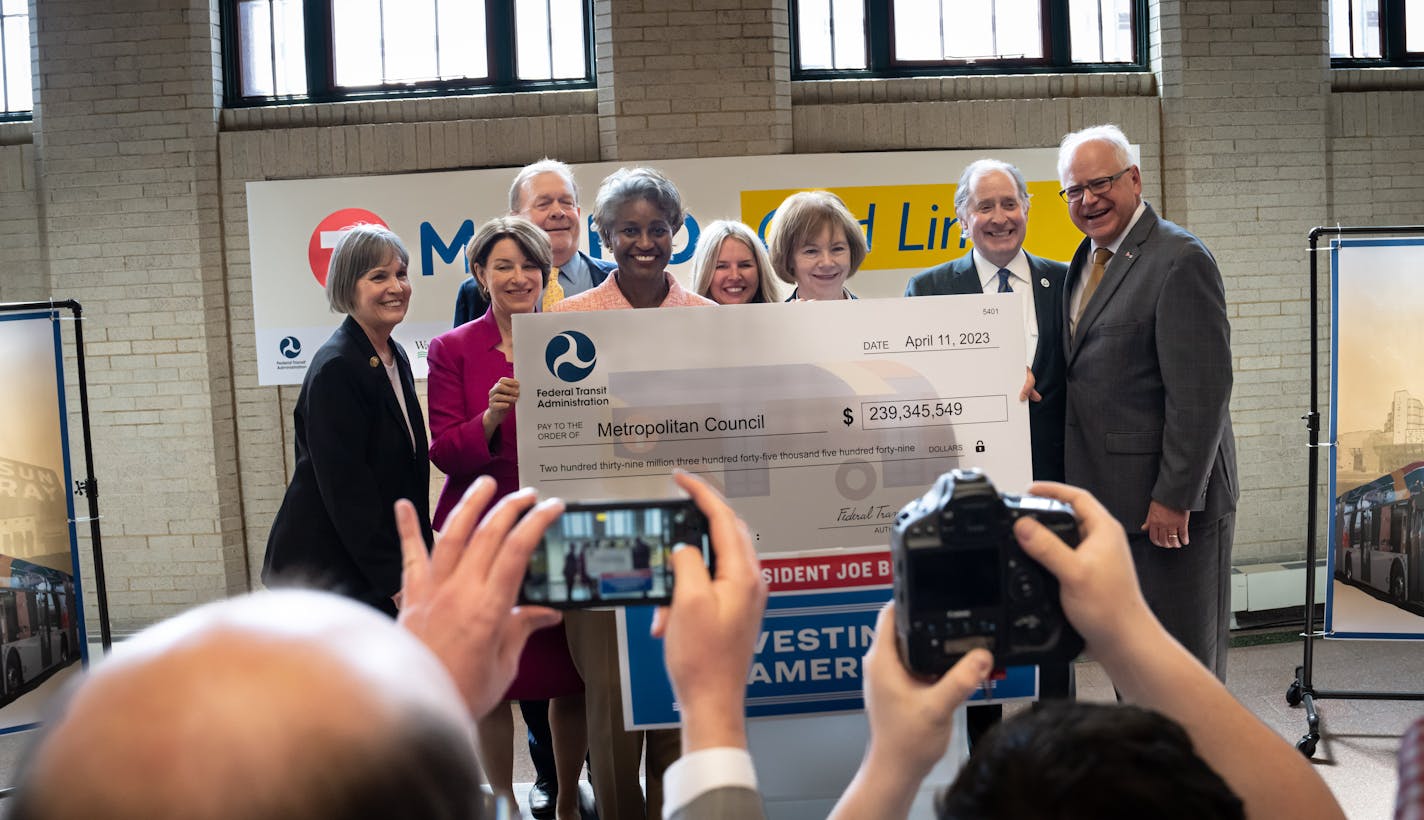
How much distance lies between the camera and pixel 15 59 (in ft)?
23.2

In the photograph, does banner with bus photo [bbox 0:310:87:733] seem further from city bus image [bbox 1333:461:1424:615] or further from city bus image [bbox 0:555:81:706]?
city bus image [bbox 1333:461:1424:615]

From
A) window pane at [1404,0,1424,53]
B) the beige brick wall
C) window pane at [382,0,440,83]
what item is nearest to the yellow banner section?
the beige brick wall

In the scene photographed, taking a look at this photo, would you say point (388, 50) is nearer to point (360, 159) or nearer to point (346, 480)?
point (360, 159)

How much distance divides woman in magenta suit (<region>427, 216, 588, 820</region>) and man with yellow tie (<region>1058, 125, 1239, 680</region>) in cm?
164

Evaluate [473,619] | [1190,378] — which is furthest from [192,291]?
[473,619]

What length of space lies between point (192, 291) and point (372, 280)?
153 inches

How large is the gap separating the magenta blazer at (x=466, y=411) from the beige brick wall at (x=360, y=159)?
3463mm

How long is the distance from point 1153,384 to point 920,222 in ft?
11.1

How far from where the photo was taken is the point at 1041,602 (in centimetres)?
107

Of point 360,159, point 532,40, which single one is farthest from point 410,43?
point 360,159

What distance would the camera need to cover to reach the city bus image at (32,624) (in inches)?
170

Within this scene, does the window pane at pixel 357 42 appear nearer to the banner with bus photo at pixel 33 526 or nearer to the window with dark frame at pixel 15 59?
the window with dark frame at pixel 15 59

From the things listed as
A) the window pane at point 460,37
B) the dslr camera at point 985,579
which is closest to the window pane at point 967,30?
the window pane at point 460,37

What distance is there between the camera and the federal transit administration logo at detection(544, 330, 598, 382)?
2.72 metres
